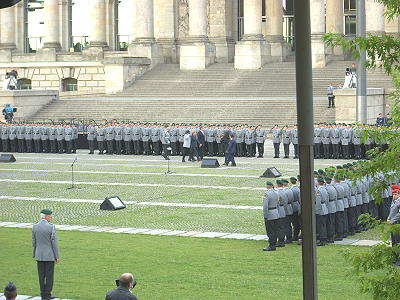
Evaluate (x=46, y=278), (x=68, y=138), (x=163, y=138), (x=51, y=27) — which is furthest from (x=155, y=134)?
(x=51, y=27)

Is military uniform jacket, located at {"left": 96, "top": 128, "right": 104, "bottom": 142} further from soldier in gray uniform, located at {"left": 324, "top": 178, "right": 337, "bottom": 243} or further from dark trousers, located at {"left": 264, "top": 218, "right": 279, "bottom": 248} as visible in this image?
dark trousers, located at {"left": 264, "top": 218, "right": 279, "bottom": 248}

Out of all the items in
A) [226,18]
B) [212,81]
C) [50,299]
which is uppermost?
[226,18]

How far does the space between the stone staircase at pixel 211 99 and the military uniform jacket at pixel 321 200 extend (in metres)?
27.4

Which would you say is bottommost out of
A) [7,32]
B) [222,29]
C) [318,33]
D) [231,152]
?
[231,152]

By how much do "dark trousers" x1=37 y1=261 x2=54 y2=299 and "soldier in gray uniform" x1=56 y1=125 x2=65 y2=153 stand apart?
2788cm

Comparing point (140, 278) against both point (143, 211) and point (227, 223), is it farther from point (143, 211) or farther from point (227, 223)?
point (143, 211)

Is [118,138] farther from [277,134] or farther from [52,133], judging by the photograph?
[277,134]

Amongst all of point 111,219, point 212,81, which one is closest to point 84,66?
point 212,81

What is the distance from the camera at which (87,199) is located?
27266 mm

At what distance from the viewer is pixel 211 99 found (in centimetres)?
5303

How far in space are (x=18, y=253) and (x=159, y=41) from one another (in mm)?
45345

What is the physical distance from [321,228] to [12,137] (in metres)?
26.5

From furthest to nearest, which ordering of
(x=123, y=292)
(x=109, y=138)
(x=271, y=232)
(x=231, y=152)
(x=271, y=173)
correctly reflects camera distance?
(x=109, y=138), (x=231, y=152), (x=271, y=173), (x=271, y=232), (x=123, y=292)

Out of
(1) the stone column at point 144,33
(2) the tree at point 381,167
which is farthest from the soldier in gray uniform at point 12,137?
(2) the tree at point 381,167
